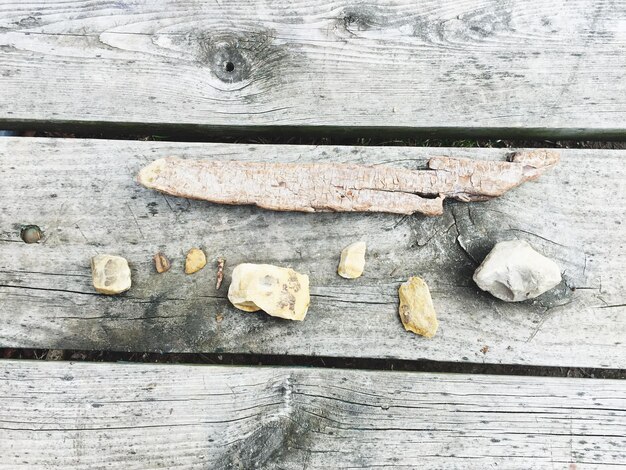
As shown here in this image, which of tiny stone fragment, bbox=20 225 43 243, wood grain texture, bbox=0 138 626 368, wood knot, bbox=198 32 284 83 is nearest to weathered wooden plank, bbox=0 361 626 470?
wood grain texture, bbox=0 138 626 368

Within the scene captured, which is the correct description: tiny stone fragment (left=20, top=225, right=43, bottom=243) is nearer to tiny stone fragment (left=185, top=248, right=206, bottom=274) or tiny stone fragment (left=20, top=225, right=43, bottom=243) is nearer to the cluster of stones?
the cluster of stones

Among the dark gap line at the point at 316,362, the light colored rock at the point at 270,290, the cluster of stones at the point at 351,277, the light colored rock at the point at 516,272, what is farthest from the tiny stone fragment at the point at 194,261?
the light colored rock at the point at 516,272

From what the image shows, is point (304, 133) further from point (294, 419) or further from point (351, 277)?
point (294, 419)

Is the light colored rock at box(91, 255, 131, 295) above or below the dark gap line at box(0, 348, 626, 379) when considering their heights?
above

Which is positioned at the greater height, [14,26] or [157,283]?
[14,26]

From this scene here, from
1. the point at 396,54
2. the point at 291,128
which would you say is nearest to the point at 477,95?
the point at 396,54

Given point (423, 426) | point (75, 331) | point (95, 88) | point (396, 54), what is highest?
→ point (396, 54)

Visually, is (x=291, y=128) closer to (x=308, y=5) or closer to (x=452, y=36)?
(x=308, y=5)
